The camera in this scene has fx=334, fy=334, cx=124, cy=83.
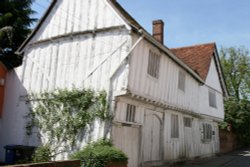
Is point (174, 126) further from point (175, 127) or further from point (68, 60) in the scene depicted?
point (68, 60)

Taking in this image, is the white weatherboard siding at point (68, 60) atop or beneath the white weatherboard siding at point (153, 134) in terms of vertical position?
atop

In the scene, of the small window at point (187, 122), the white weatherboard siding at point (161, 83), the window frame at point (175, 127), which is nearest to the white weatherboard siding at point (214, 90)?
the small window at point (187, 122)

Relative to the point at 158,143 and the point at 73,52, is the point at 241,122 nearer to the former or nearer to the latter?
the point at 158,143

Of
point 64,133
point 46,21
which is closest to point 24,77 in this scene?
point 46,21

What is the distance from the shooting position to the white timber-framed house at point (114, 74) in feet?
45.6

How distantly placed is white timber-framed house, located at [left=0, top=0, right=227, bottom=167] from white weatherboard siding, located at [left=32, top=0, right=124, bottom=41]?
4 centimetres

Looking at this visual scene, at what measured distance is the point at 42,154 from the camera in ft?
46.7

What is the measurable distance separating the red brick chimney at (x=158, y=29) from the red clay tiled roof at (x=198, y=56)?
4.17 meters

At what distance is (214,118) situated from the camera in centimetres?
2830

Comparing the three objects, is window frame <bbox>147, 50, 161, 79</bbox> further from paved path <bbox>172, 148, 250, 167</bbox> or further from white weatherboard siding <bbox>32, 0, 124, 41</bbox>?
paved path <bbox>172, 148, 250, 167</bbox>

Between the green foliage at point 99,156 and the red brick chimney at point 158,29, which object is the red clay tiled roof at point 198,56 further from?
the green foliage at point 99,156

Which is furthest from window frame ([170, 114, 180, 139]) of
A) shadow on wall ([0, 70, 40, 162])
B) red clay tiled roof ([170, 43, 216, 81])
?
shadow on wall ([0, 70, 40, 162])

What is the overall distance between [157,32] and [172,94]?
5631 millimetres

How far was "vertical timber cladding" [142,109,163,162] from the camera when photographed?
51.8ft
